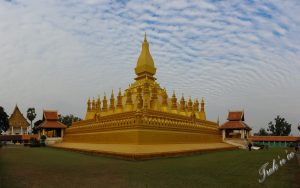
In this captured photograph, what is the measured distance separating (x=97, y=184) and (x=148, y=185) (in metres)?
1.49

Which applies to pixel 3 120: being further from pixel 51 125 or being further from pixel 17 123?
pixel 51 125

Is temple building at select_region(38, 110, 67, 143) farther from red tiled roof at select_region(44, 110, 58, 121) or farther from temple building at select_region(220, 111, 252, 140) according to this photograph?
temple building at select_region(220, 111, 252, 140)

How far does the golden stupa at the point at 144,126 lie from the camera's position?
18.8m

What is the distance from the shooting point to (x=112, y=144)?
68.0 ft

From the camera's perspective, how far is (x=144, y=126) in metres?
19.0

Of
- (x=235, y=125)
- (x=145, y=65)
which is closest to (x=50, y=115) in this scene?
(x=145, y=65)

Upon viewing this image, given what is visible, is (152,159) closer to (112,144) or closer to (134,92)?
(112,144)

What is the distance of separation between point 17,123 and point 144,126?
40.0m

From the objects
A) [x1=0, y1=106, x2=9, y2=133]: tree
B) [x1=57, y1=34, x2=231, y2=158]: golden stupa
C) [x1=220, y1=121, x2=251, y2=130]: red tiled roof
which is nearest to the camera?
[x1=57, y1=34, x2=231, y2=158]: golden stupa

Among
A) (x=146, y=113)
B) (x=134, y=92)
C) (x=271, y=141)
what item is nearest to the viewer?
(x=146, y=113)

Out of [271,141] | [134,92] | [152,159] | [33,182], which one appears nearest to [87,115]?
[134,92]

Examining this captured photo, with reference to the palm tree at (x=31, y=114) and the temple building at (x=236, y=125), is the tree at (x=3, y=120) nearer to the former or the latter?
the palm tree at (x=31, y=114)

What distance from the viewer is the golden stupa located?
→ 61.7 ft

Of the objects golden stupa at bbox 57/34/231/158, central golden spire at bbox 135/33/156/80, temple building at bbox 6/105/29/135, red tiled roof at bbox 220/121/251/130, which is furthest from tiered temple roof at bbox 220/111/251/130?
temple building at bbox 6/105/29/135
